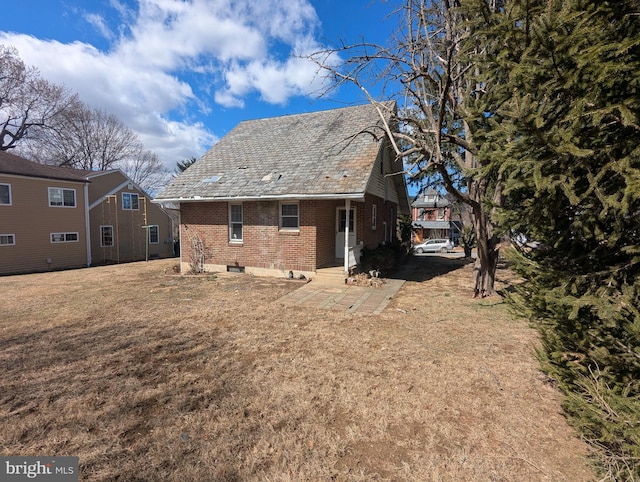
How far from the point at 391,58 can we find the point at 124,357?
7.87 meters

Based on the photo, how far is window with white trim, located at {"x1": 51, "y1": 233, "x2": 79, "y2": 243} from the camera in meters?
16.9

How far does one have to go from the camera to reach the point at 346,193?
380 inches

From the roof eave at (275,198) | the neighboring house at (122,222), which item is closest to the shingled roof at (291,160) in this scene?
the roof eave at (275,198)

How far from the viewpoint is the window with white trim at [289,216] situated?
434 inches

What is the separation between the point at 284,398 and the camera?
3.58m

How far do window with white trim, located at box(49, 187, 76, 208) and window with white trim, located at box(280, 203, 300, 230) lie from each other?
1447 cm

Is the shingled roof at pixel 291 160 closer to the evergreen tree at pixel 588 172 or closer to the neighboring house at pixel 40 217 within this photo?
the evergreen tree at pixel 588 172

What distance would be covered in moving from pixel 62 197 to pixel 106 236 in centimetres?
348

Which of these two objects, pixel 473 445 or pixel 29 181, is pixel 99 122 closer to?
pixel 29 181

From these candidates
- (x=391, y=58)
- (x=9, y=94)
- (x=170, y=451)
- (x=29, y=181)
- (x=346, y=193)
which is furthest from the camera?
(x=9, y=94)

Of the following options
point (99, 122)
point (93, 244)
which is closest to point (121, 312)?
point (93, 244)

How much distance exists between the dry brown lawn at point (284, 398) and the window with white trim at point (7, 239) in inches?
468

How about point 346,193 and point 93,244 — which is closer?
point 346,193

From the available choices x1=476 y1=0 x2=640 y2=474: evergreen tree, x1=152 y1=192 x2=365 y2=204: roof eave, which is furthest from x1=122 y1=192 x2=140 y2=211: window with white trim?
x1=476 y1=0 x2=640 y2=474: evergreen tree
